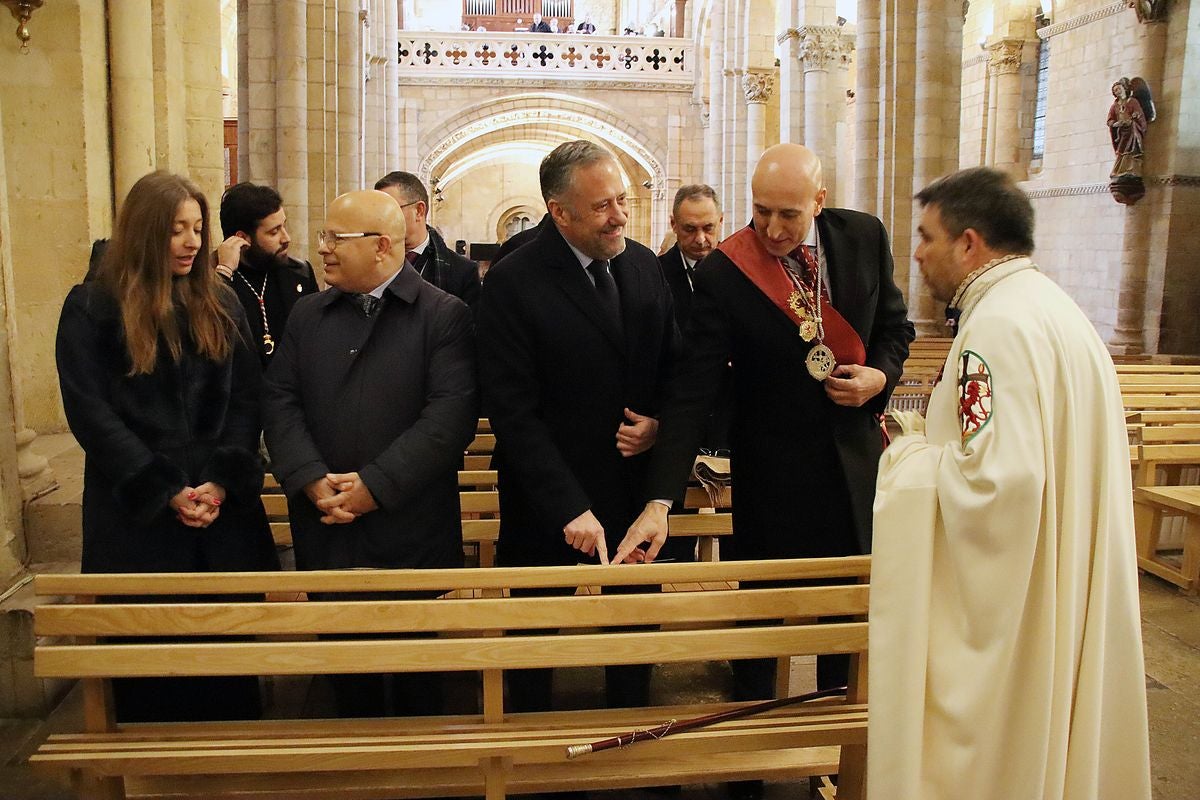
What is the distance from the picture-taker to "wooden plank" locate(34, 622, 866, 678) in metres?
2.18

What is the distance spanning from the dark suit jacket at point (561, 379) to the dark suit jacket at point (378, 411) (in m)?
0.12

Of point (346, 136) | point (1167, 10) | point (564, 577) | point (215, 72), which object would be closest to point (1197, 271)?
point (1167, 10)

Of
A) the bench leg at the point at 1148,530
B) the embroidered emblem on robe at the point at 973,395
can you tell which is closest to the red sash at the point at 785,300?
the embroidered emblem on robe at the point at 973,395

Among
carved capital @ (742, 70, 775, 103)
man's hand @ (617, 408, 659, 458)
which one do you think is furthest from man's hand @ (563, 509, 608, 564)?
carved capital @ (742, 70, 775, 103)

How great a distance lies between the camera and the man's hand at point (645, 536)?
2.59 metres

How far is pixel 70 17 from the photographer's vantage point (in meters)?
4.24

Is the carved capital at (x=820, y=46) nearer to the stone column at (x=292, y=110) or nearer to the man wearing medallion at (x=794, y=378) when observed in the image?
the stone column at (x=292, y=110)

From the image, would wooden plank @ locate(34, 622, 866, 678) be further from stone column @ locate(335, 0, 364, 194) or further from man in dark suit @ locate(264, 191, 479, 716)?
stone column @ locate(335, 0, 364, 194)

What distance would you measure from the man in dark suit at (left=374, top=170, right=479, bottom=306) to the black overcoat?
62.0 inches

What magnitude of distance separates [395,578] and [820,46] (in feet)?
47.3

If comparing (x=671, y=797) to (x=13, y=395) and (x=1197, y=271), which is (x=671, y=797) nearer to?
(x=13, y=395)

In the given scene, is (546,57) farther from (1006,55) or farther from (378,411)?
(378,411)

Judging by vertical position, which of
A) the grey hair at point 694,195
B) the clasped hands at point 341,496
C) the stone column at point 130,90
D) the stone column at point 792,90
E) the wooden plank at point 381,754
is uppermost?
the stone column at point 792,90

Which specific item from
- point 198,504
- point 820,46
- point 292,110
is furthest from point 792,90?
point 198,504
